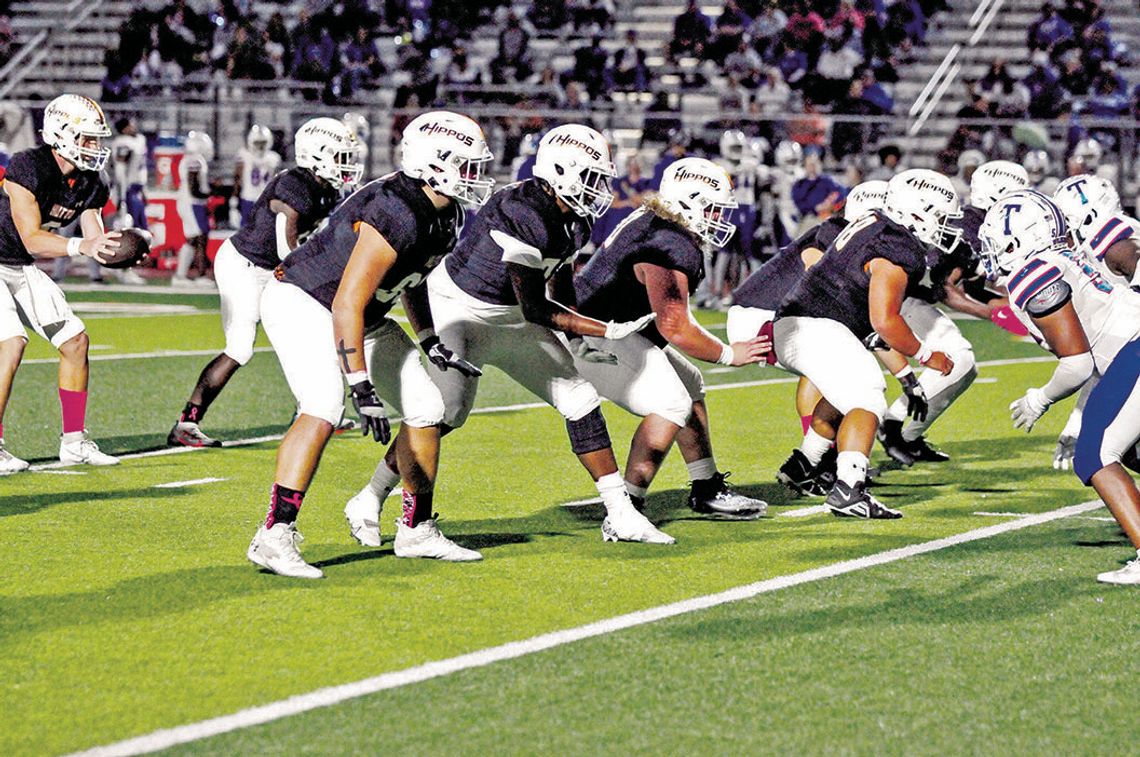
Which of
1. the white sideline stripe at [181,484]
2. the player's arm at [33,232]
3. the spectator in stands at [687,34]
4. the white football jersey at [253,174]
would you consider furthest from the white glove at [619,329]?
the spectator in stands at [687,34]

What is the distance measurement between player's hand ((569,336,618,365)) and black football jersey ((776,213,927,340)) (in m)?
1.14

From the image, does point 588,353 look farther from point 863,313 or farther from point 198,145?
point 198,145

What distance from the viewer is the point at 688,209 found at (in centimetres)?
692

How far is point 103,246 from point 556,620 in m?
3.54

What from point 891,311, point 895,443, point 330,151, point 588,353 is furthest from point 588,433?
point 330,151

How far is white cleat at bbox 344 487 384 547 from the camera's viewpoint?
653 cm

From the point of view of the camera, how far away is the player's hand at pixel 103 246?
7.75 m

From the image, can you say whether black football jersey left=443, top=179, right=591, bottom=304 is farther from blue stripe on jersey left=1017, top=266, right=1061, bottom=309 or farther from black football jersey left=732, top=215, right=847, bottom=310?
black football jersey left=732, top=215, right=847, bottom=310

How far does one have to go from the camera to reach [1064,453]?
8.59 m

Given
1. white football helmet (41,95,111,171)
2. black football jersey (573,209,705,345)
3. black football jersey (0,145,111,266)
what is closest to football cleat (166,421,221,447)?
black football jersey (0,145,111,266)

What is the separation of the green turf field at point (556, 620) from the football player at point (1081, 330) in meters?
0.40

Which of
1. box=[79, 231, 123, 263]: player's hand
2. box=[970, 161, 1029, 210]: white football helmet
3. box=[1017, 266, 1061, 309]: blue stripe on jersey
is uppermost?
box=[970, 161, 1029, 210]: white football helmet

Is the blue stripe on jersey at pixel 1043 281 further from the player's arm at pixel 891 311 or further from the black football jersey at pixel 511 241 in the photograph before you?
the black football jersey at pixel 511 241

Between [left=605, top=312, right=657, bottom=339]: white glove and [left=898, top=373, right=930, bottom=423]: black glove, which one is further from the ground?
[left=605, top=312, right=657, bottom=339]: white glove
